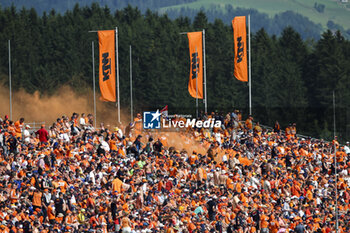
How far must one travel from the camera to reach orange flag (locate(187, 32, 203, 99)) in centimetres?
4666

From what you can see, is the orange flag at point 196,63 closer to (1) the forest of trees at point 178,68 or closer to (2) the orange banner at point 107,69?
(2) the orange banner at point 107,69

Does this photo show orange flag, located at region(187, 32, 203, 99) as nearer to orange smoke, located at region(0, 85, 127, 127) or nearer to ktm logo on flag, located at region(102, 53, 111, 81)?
ktm logo on flag, located at region(102, 53, 111, 81)

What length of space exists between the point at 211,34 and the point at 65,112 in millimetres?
18902

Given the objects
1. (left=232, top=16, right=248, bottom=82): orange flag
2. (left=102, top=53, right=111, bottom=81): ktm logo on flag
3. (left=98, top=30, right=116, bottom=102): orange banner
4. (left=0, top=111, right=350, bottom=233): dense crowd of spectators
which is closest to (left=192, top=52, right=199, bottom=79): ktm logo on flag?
(left=232, top=16, right=248, bottom=82): orange flag

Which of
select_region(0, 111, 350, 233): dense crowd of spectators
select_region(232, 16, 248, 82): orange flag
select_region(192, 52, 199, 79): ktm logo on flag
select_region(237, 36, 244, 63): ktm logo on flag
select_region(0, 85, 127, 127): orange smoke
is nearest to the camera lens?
select_region(0, 111, 350, 233): dense crowd of spectators

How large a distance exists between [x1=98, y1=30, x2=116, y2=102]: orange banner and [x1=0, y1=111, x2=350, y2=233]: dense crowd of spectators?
16.2 feet

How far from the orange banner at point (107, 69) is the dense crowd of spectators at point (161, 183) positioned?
493 cm

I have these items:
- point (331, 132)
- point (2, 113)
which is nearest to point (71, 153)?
point (2, 113)

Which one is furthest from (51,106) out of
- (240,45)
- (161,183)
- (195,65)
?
(161,183)

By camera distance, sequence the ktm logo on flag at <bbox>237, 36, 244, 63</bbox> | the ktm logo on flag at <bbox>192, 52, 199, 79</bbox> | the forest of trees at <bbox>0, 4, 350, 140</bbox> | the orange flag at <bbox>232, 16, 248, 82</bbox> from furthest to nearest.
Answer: the forest of trees at <bbox>0, 4, 350, 140</bbox> → the ktm logo on flag at <bbox>192, 52, 199, 79</bbox> → the ktm logo on flag at <bbox>237, 36, 244, 63</bbox> → the orange flag at <bbox>232, 16, 248, 82</bbox>

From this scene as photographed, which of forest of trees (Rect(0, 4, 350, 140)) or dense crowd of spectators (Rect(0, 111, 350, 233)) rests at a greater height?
forest of trees (Rect(0, 4, 350, 140))

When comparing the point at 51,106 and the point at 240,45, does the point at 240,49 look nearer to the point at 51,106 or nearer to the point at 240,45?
the point at 240,45

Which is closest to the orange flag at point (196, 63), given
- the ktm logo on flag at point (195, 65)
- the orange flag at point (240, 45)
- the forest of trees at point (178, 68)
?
the ktm logo on flag at point (195, 65)

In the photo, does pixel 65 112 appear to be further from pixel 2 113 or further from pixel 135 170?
pixel 135 170
